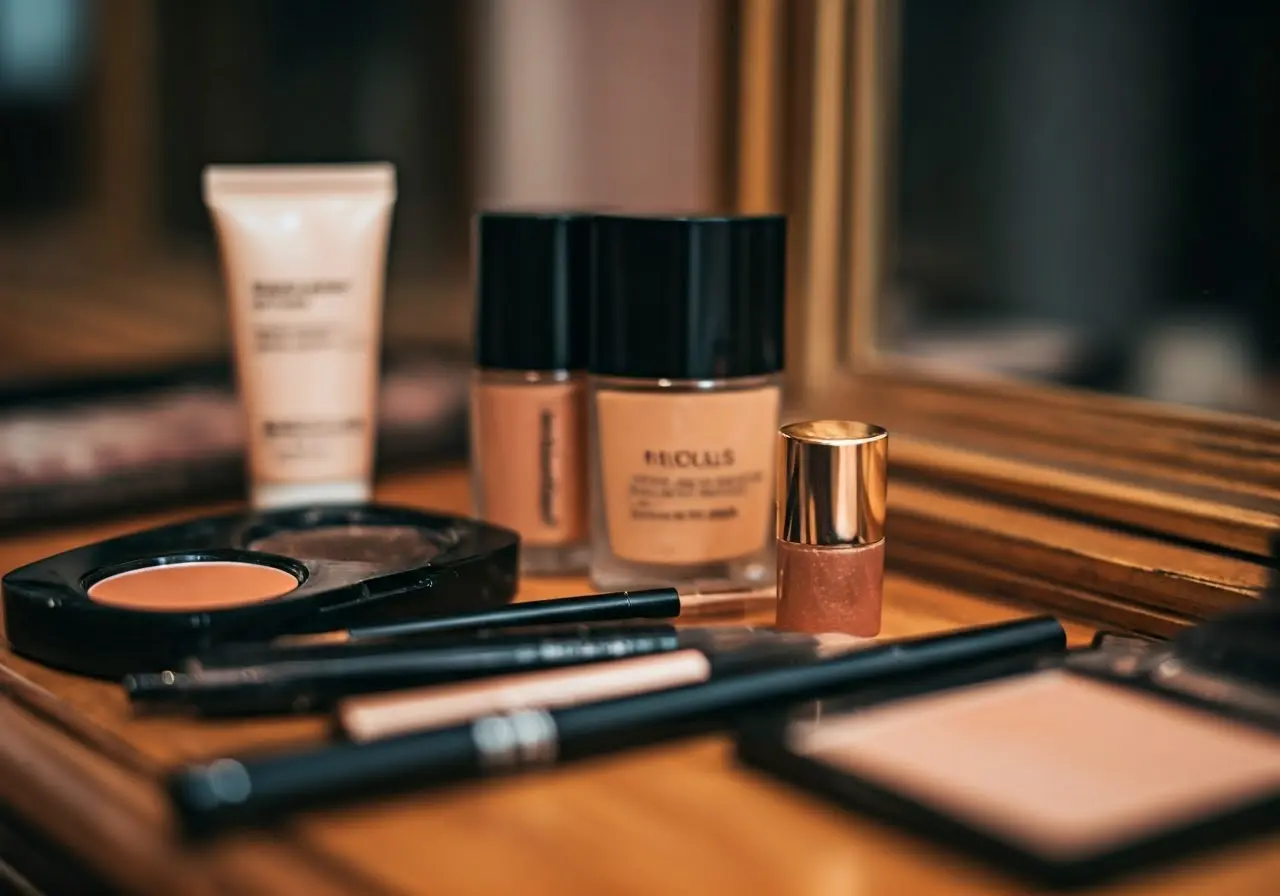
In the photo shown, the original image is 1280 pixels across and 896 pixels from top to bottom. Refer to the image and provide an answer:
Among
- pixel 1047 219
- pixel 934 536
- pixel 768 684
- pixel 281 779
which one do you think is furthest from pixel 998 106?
pixel 281 779

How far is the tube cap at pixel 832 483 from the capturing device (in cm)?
49

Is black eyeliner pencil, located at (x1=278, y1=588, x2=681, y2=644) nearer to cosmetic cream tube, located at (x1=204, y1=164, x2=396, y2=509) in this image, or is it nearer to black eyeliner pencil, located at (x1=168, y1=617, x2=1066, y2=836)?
black eyeliner pencil, located at (x1=168, y1=617, x2=1066, y2=836)

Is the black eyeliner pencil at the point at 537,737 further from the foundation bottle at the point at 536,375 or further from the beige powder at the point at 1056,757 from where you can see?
the foundation bottle at the point at 536,375

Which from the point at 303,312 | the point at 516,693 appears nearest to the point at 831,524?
the point at 516,693

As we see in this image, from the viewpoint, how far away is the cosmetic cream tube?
640 millimetres

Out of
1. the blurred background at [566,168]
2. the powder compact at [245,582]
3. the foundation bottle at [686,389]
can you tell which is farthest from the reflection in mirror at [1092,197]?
the powder compact at [245,582]

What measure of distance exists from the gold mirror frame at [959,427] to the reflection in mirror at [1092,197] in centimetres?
1

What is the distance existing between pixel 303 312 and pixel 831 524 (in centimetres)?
26

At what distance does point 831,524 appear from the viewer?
50cm

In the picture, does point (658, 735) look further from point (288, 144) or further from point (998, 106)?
point (288, 144)

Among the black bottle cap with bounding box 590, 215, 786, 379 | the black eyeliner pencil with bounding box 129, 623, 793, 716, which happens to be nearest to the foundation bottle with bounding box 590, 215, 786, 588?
the black bottle cap with bounding box 590, 215, 786, 379

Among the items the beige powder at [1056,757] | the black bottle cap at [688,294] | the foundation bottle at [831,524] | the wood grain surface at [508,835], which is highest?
the black bottle cap at [688,294]

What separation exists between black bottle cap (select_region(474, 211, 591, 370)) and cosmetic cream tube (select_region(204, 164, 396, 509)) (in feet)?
0.27

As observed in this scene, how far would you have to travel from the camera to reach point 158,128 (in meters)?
0.73
